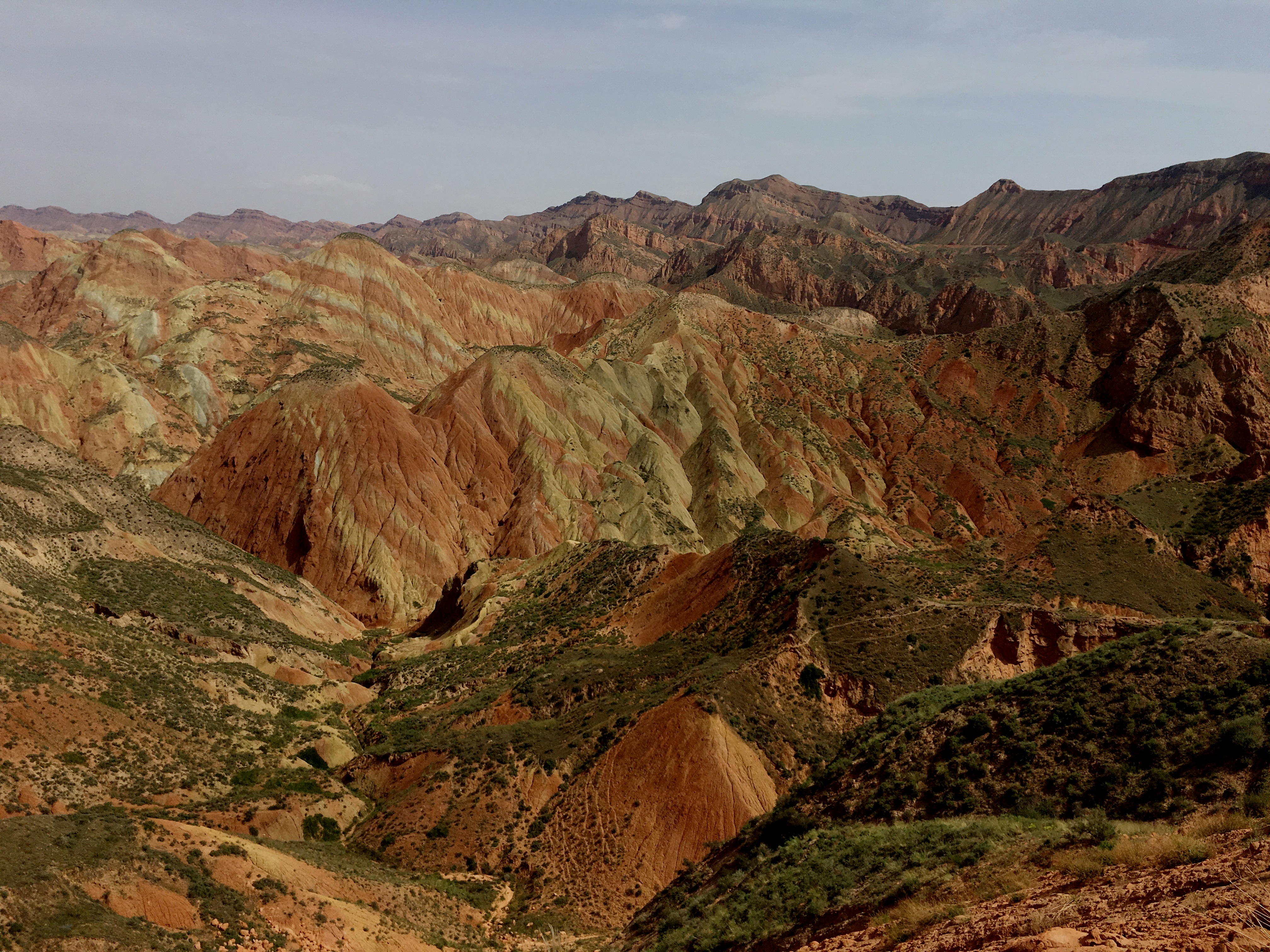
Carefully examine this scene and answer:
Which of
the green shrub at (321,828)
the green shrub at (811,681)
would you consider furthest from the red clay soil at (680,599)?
→ the green shrub at (321,828)

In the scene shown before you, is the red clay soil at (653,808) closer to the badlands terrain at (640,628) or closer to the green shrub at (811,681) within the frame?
the badlands terrain at (640,628)

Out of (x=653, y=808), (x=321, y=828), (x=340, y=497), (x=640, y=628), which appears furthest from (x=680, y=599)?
(x=340, y=497)

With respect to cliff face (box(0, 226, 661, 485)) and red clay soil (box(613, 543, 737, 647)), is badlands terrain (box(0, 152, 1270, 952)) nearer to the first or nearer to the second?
red clay soil (box(613, 543, 737, 647))

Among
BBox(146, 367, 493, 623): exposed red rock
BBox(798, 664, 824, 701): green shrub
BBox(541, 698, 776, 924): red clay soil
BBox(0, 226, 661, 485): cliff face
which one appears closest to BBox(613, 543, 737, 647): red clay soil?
BBox(798, 664, 824, 701): green shrub

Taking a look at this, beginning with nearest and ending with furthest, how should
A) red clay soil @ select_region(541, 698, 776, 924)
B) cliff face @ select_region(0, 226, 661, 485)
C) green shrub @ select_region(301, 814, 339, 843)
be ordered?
red clay soil @ select_region(541, 698, 776, 924) → green shrub @ select_region(301, 814, 339, 843) → cliff face @ select_region(0, 226, 661, 485)

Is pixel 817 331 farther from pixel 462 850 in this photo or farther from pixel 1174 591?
pixel 462 850

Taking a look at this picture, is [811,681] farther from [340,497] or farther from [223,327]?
[223,327]

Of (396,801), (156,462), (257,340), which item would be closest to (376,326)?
(257,340)

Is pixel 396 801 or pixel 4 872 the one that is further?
pixel 396 801
